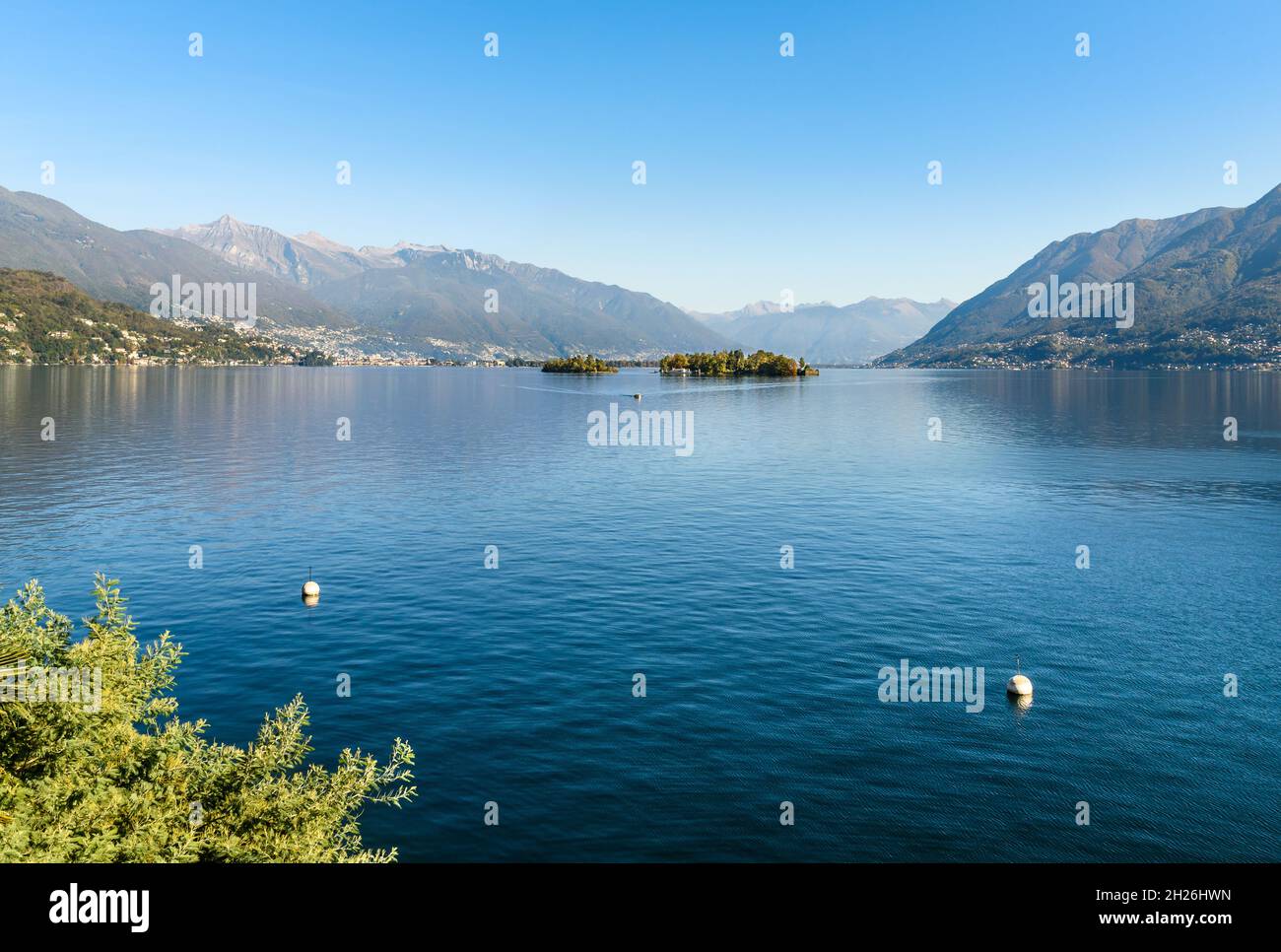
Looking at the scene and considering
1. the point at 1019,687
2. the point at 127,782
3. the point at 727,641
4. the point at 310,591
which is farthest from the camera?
the point at 310,591

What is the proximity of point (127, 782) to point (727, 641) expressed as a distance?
35330mm

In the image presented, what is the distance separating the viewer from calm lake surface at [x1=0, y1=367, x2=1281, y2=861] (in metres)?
33.8

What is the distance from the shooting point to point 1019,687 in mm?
44656

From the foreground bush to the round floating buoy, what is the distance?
34.1 meters

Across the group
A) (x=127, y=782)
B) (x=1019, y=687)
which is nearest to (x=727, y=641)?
(x=1019, y=687)

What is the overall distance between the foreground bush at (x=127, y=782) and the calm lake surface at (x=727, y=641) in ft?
23.8

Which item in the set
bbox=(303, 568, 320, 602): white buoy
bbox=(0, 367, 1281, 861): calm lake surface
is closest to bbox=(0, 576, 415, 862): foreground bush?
bbox=(0, 367, 1281, 861): calm lake surface

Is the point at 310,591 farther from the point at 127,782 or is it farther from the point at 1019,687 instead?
the point at 1019,687

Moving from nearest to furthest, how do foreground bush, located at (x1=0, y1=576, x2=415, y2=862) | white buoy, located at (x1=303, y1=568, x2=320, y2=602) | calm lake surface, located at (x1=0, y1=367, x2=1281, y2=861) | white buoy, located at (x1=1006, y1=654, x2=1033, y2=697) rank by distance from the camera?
1. foreground bush, located at (x1=0, y1=576, x2=415, y2=862)
2. calm lake surface, located at (x1=0, y1=367, x2=1281, y2=861)
3. white buoy, located at (x1=1006, y1=654, x2=1033, y2=697)
4. white buoy, located at (x1=303, y1=568, x2=320, y2=602)

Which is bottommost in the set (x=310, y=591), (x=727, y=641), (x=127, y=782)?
(x=727, y=641)

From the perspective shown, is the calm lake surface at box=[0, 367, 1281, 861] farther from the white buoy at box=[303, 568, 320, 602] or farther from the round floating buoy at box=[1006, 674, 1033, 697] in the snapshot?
the white buoy at box=[303, 568, 320, 602]
